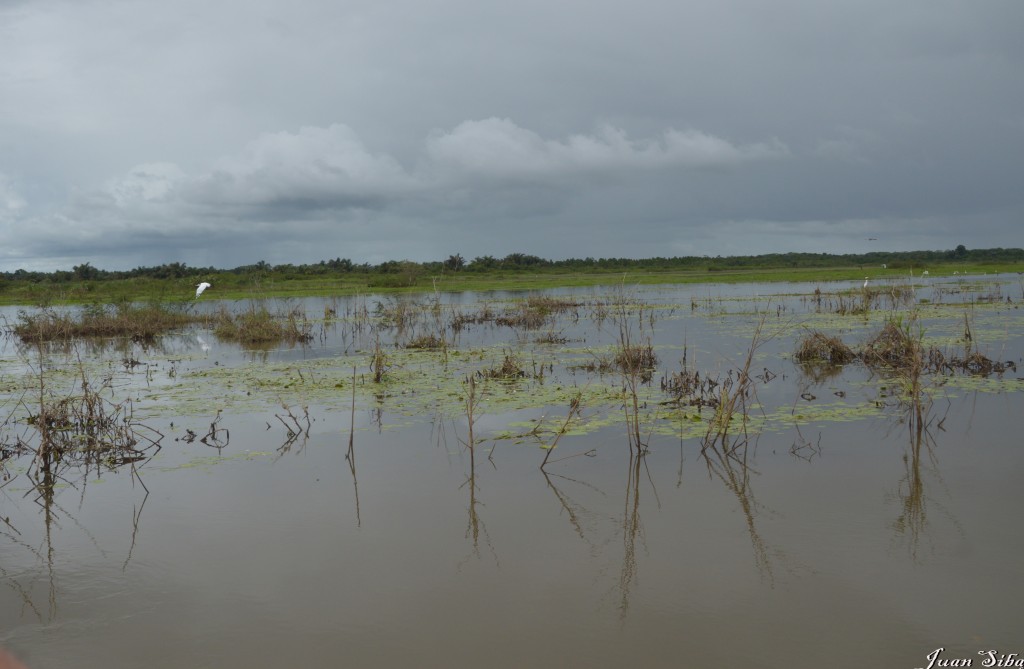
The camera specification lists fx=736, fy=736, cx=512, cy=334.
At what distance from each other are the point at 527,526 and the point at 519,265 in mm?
55855

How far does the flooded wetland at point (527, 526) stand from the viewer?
3.63m

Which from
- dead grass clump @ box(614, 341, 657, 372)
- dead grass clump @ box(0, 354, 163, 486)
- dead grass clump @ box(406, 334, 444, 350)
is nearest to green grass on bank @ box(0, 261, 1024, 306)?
dead grass clump @ box(406, 334, 444, 350)

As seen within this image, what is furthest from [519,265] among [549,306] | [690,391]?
[690,391]

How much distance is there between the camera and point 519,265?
60469 mm

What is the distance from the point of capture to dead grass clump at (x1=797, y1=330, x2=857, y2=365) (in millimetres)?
11383

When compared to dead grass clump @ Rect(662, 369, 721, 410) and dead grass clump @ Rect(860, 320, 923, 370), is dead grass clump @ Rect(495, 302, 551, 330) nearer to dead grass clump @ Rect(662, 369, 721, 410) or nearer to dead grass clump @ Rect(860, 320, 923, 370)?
dead grass clump @ Rect(860, 320, 923, 370)

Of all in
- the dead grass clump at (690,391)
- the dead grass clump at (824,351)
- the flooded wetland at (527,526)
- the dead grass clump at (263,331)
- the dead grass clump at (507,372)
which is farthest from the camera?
the dead grass clump at (263,331)

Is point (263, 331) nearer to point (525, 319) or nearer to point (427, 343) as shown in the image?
point (427, 343)

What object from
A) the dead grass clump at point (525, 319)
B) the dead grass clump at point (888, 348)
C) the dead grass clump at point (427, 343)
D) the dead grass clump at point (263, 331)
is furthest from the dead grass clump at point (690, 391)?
the dead grass clump at point (263, 331)

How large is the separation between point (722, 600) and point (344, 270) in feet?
174

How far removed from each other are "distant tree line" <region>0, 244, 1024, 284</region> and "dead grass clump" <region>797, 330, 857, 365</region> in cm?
2613

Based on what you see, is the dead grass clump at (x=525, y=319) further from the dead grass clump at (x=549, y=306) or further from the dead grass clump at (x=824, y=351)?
the dead grass clump at (x=824, y=351)

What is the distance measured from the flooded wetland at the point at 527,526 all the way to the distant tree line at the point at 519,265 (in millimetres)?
→ 28721

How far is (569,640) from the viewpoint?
3582 millimetres
